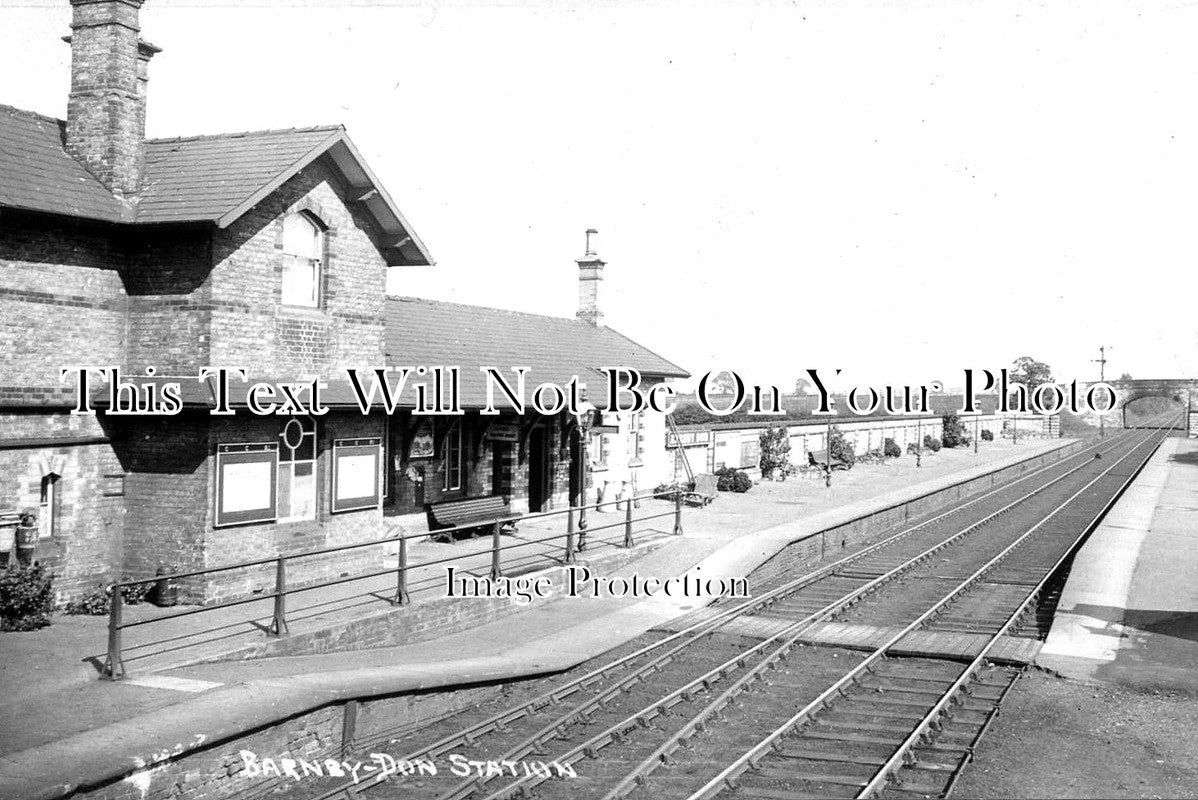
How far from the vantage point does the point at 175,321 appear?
1394cm

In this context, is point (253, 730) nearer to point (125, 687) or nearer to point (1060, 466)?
point (125, 687)

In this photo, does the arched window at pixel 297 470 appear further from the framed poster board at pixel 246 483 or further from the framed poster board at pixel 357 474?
the framed poster board at pixel 357 474

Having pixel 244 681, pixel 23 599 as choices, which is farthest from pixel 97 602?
pixel 244 681

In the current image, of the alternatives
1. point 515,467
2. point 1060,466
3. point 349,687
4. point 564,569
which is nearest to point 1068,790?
point 349,687

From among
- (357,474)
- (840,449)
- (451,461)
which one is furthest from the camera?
(840,449)

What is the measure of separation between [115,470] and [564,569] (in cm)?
676

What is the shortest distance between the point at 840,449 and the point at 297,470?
1221 inches

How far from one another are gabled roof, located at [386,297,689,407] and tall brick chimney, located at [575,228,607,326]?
0.56m

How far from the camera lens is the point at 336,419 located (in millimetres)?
15523

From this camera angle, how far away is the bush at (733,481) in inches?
1242

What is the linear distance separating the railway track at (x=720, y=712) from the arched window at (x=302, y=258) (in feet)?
23.5

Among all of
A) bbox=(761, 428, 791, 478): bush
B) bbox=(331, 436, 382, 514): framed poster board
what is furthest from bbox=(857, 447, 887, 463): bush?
bbox=(331, 436, 382, 514): framed poster board

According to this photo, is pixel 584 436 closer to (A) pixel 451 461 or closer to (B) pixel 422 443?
(A) pixel 451 461
